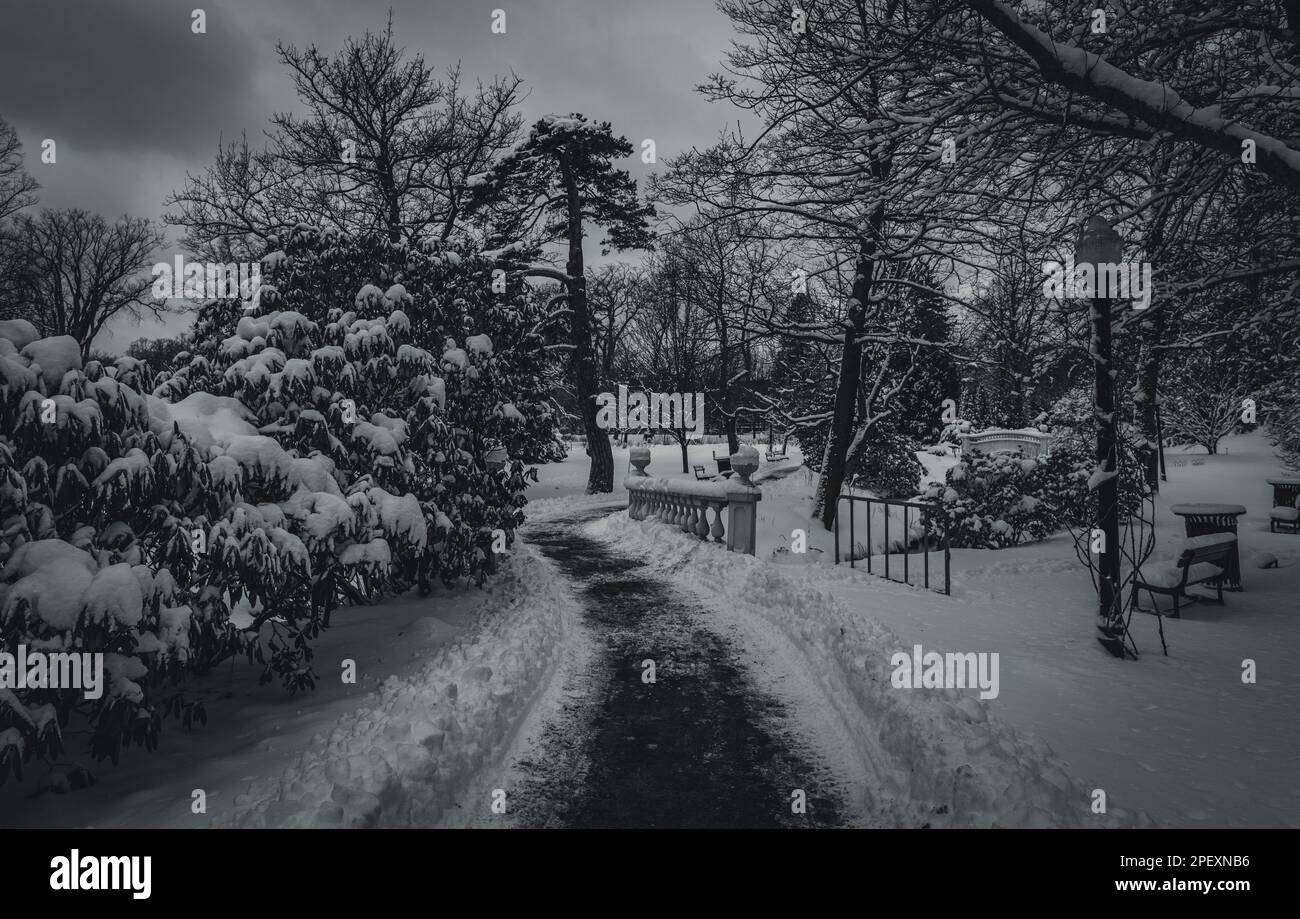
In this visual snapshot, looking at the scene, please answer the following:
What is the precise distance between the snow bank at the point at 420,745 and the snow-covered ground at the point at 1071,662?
6.99ft

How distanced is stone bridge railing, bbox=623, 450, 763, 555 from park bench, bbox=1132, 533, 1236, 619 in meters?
4.58

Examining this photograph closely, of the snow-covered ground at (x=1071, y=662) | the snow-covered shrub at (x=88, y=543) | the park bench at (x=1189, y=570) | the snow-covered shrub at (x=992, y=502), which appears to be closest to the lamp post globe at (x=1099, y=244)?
the park bench at (x=1189, y=570)

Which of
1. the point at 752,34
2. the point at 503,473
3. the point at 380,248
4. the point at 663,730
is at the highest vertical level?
the point at 752,34

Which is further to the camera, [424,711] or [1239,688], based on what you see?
[1239,688]

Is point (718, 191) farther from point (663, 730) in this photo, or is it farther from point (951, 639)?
point (663, 730)

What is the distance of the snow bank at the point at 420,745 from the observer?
303cm

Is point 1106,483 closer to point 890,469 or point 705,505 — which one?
point 705,505

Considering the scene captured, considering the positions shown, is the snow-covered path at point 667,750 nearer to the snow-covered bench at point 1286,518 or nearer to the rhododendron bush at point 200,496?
the rhododendron bush at point 200,496

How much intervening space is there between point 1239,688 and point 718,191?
689 cm

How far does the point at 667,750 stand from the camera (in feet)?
13.1

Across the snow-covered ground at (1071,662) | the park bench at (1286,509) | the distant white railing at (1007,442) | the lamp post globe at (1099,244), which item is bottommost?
the snow-covered ground at (1071,662)
